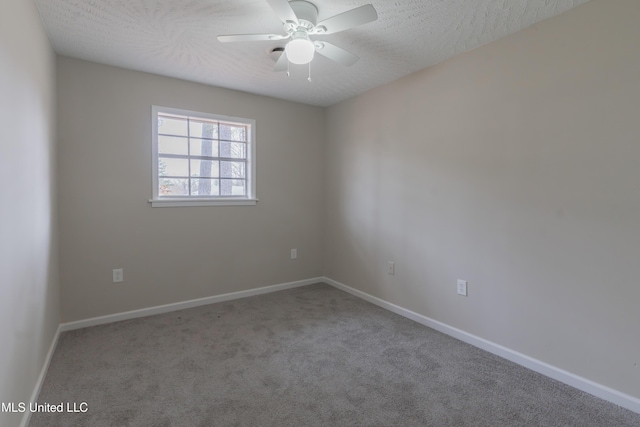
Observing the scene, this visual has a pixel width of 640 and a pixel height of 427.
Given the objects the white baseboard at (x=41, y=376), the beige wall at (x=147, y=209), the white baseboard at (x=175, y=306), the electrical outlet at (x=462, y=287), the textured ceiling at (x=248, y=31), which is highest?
the textured ceiling at (x=248, y=31)

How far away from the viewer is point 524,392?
1.94 meters

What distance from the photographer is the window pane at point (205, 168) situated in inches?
133

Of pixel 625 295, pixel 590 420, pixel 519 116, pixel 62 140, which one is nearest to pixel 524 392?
pixel 590 420

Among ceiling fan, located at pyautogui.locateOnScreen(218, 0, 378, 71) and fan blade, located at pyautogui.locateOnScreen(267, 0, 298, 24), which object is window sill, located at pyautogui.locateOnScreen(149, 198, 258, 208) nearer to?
ceiling fan, located at pyautogui.locateOnScreen(218, 0, 378, 71)

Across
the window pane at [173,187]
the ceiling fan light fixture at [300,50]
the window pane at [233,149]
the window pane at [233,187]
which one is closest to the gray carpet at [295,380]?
the window pane at [173,187]

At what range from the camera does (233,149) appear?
143 inches

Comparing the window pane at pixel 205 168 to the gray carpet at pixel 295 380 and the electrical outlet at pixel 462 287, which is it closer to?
the gray carpet at pixel 295 380

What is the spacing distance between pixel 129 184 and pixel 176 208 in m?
0.47

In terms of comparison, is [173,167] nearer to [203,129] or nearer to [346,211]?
[203,129]

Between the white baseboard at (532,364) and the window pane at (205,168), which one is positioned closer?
the white baseboard at (532,364)

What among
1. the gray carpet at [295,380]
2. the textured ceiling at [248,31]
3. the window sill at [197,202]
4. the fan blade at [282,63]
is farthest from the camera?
the window sill at [197,202]

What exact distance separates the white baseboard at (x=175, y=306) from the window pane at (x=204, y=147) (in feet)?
5.10

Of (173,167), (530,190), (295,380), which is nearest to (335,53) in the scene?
(530,190)

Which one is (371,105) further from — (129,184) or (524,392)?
(524,392)
